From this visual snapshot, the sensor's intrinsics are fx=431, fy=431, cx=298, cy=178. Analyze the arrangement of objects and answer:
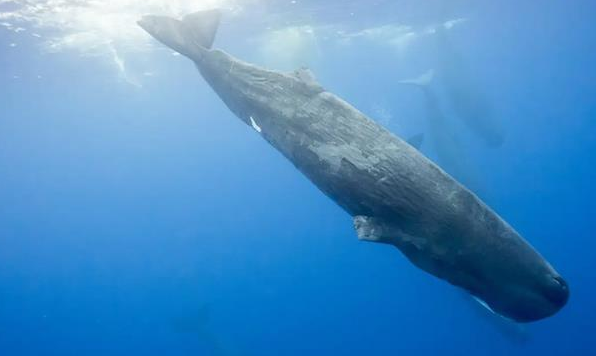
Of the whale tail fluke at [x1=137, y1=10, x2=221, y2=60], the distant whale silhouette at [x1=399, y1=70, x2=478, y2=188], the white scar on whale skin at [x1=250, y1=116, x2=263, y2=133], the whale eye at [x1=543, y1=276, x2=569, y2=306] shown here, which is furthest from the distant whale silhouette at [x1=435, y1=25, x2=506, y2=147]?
the whale eye at [x1=543, y1=276, x2=569, y2=306]

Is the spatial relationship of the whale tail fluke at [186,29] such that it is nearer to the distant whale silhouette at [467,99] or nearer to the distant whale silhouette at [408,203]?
the distant whale silhouette at [408,203]

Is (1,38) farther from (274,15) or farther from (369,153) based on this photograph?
(369,153)

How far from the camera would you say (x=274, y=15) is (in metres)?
24.1

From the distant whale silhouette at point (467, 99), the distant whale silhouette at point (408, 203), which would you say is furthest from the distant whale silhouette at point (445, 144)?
the distant whale silhouette at point (408, 203)

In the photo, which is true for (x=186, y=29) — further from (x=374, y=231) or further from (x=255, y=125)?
(x=374, y=231)

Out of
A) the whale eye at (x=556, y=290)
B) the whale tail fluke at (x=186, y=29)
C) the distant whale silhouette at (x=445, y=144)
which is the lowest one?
the distant whale silhouette at (x=445, y=144)

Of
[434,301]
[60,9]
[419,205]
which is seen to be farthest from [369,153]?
[434,301]

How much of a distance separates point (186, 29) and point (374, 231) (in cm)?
418

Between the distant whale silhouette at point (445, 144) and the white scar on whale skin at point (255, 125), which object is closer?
the white scar on whale skin at point (255, 125)

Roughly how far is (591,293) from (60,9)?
37.5 metres

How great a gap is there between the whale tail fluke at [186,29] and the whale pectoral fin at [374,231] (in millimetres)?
3649

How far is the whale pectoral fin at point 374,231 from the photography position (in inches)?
169

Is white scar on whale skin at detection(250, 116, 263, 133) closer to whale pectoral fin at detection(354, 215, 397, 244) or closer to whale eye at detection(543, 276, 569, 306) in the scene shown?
whale pectoral fin at detection(354, 215, 397, 244)

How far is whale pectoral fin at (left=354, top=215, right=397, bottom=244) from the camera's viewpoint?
429cm
